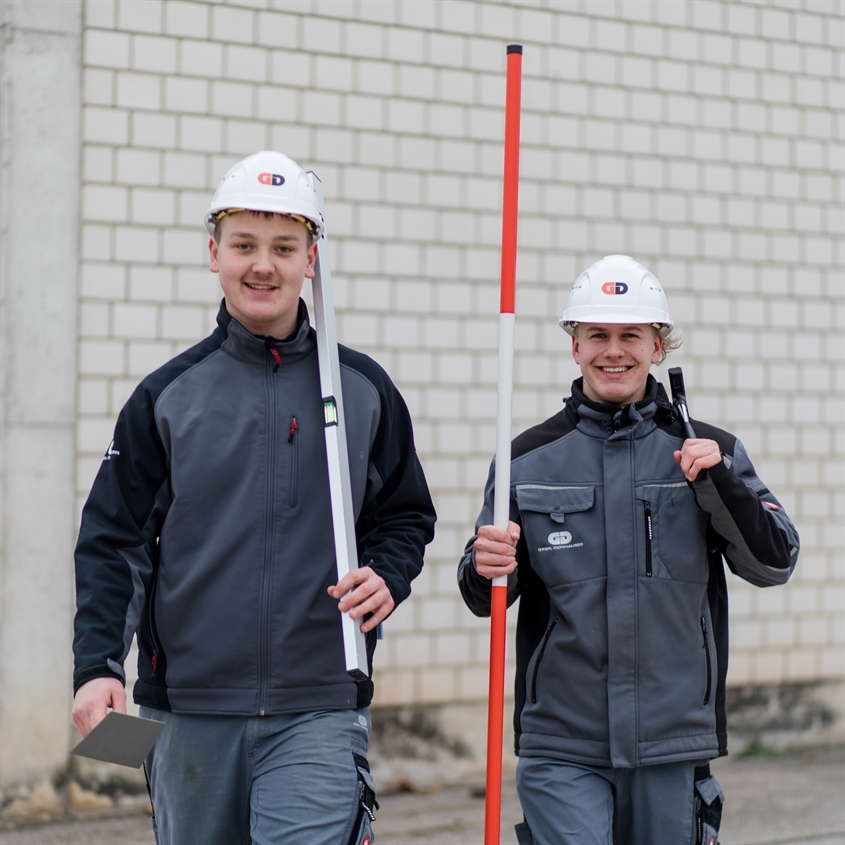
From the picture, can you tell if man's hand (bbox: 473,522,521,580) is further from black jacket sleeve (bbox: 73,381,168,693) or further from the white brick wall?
the white brick wall

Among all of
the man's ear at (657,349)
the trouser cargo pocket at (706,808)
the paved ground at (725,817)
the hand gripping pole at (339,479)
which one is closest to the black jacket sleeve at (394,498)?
the hand gripping pole at (339,479)

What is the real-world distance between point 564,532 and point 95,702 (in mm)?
1307

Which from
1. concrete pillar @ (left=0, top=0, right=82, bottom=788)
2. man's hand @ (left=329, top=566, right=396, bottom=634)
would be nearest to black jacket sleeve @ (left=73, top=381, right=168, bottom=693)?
man's hand @ (left=329, top=566, right=396, bottom=634)

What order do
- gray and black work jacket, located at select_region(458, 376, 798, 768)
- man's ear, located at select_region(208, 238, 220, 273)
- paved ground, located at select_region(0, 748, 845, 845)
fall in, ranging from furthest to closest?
paved ground, located at select_region(0, 748, 845, 845) → gray and black work jacket, located at select_region(458, 376, 798, 768) → man's ear, located at select_region(208, 238, 220, 273)

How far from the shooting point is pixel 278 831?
10.2 feet

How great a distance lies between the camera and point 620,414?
3.71 meters

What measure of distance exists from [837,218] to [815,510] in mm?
1695

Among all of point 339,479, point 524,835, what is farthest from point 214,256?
point 524,835

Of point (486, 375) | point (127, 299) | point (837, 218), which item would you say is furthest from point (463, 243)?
point (837, 218)

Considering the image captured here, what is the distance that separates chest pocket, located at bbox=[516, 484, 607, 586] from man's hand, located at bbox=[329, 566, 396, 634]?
2.03 feet

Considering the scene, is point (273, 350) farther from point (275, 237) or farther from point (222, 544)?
point (222, 544)

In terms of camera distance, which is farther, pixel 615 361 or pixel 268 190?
pixel 615 361

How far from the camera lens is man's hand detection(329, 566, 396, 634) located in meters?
3.10

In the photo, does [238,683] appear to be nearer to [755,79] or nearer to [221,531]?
[221,531]
